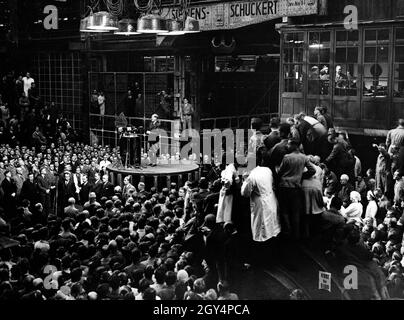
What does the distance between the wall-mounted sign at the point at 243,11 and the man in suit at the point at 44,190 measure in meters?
5.80

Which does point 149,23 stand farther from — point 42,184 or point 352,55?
point 352,55

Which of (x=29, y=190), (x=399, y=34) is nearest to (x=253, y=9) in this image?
(x=399, y=34)

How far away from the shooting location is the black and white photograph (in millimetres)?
9719

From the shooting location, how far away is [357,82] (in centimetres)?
1694

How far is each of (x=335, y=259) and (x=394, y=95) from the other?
7601mm

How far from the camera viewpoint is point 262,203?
955 centimetres

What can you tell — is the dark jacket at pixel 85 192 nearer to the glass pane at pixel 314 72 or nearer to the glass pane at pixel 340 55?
the glass pane at pixel 314 72

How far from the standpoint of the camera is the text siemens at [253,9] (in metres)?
18.5

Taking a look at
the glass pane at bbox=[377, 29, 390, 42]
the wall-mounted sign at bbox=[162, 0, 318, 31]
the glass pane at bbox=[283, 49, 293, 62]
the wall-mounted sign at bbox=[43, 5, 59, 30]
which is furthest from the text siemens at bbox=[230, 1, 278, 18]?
the wall-mounted sign at bbox=[43, 5, 59, 30]

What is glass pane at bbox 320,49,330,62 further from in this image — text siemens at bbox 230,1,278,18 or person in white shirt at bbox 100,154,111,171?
person in white shirt at bbox 100,154,111,171

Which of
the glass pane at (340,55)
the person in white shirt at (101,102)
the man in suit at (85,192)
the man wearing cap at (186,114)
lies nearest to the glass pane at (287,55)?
the glass pane at (340,55)

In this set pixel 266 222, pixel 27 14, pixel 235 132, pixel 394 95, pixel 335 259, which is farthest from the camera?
pixel 27 14
